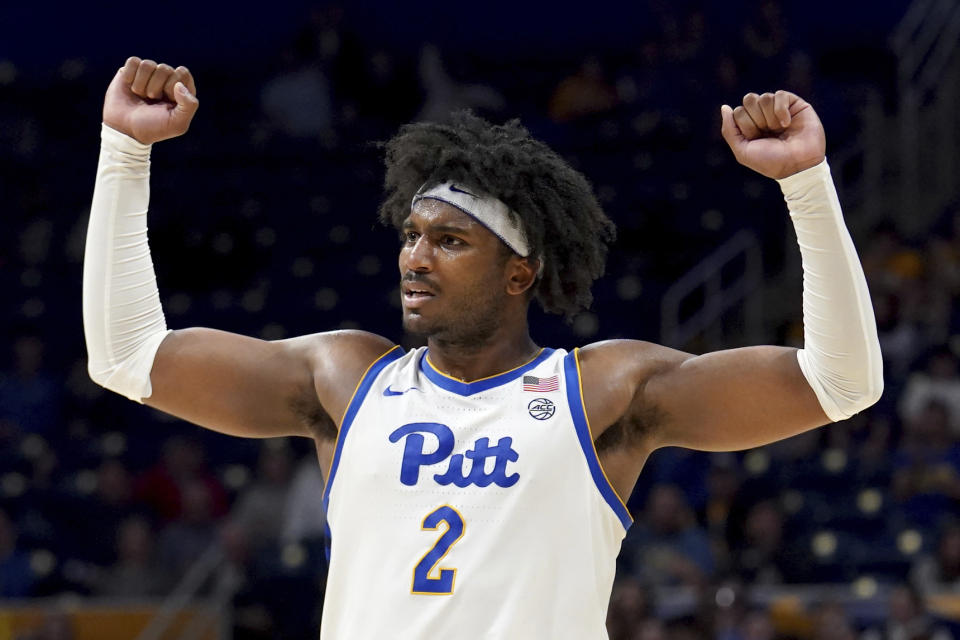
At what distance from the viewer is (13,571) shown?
9.09 m

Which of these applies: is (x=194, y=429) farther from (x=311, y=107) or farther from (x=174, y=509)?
(x=311, y=107)

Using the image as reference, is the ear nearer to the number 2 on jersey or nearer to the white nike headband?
the white nike headband

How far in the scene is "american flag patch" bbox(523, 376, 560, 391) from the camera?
3723 millimetres

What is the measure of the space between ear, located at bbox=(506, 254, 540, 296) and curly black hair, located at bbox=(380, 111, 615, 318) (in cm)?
3

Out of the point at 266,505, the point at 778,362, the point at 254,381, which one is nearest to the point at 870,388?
the point at 778,362

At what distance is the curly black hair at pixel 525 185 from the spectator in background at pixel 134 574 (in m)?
5.41

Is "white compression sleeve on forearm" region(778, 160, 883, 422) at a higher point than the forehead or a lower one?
lower

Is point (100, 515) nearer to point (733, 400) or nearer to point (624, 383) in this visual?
point (624, 383)

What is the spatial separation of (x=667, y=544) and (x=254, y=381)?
483 centimetres

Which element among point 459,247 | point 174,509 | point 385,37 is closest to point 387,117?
point 385,37

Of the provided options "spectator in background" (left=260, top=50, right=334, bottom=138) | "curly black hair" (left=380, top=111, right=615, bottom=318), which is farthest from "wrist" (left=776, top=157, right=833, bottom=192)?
"spectator in background" (left=260, top=50, right=334, bottom=138)

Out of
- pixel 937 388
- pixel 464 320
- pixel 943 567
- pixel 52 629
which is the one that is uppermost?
pixel 464 320

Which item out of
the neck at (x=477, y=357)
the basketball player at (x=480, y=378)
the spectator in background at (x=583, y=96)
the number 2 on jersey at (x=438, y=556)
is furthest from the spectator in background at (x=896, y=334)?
the number 2 on jersey at (x=438, y=556)

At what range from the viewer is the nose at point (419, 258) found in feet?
12.2
